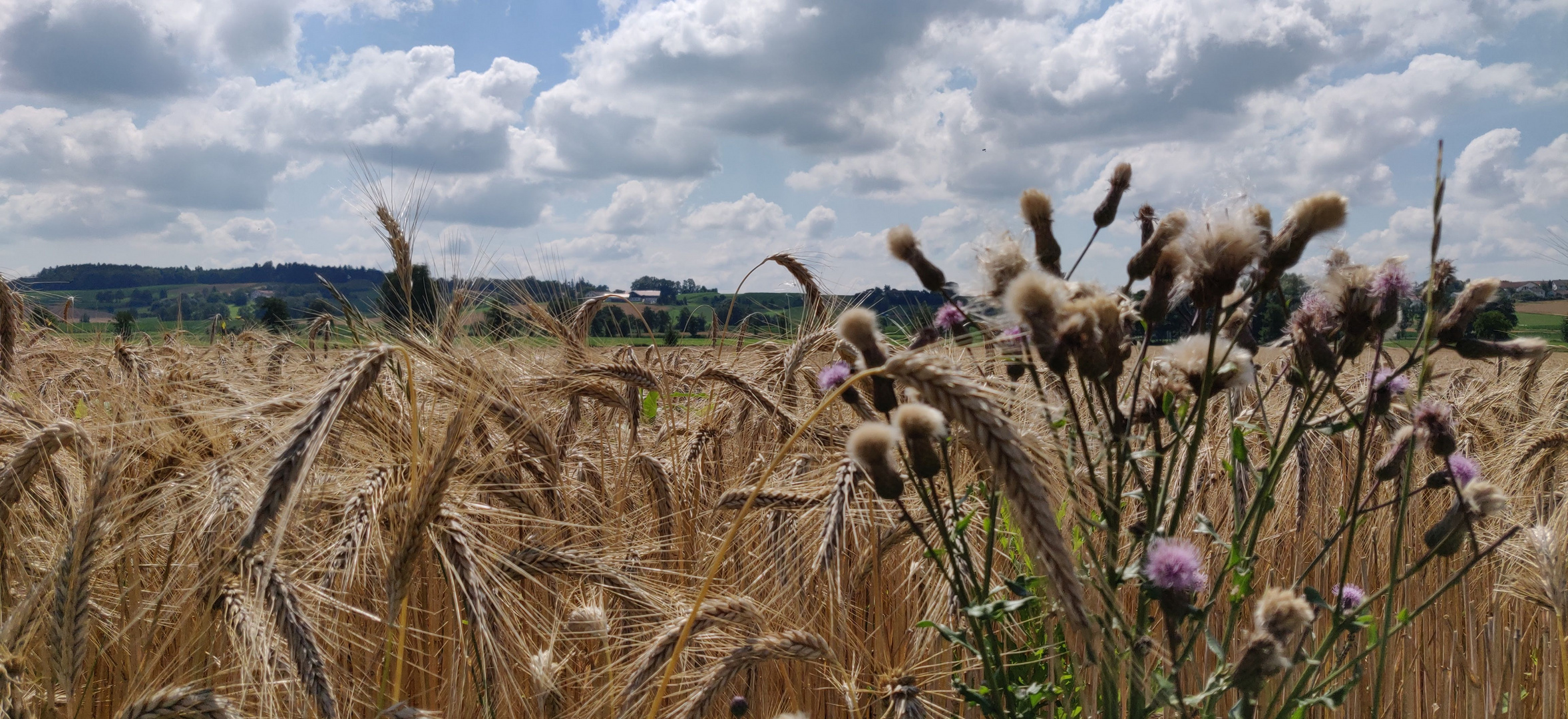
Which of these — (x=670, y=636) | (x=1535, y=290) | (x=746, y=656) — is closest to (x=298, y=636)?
(x=670, y=636)

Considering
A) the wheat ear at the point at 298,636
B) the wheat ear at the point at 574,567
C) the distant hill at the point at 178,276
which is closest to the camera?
the wheat ear at the point at 298,636

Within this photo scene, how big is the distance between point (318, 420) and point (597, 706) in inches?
34.2

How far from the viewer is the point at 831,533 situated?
6.19ft

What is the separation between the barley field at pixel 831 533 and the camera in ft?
4.49

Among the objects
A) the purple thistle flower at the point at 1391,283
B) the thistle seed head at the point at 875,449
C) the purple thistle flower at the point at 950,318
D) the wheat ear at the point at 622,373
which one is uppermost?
the purple thistle flower at the point at 1391,283

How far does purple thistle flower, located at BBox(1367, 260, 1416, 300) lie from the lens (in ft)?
4.72

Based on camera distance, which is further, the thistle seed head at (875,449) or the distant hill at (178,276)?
the distant hill at (178,276)

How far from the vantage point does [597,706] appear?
6.19ft

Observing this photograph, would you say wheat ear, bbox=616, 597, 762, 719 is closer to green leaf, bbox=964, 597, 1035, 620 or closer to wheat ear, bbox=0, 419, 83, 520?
green leaf, bbox=964, 597, 1035, 620

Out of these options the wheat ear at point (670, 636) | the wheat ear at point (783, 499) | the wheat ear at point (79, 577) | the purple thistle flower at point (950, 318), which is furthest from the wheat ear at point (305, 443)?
the purple thistle flower at point (950, 318)

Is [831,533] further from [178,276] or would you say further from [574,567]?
[178,276]

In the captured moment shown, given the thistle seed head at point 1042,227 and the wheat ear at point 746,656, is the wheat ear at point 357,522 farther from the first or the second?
the thistle seed head at point 1042,227

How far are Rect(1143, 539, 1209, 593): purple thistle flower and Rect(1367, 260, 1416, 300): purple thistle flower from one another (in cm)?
57

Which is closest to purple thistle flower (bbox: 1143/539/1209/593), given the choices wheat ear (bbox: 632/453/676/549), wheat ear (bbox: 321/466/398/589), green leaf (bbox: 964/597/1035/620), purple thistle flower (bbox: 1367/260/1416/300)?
green leaf (bbox: 964/597/1035/620)
